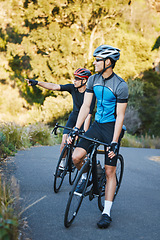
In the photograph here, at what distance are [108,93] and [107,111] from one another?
0.83 ft

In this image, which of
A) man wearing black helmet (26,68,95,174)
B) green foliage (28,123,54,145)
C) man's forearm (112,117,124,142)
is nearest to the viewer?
man's forearm (112,117,124,142)

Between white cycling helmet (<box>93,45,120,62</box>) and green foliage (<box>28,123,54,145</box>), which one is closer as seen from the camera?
white cycling helmet (<box>93,45,120,62</box>)

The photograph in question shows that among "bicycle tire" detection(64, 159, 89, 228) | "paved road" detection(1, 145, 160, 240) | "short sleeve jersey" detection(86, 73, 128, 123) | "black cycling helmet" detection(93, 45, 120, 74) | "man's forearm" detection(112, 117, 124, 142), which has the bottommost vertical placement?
"paved road" detection(1, 145, 160, 240)

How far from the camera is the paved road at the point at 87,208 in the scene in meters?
4.13

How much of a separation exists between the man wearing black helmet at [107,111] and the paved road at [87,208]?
29 centimetres

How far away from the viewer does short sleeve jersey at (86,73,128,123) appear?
4488mm

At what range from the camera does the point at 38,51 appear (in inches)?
1101

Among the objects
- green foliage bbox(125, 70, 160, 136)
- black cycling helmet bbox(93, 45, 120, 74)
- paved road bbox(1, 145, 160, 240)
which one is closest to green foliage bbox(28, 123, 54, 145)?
paved road bbox(1, 145, 160, 240)

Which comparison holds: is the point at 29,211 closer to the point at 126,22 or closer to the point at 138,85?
the point at 138,85

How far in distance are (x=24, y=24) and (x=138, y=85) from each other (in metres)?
11.3

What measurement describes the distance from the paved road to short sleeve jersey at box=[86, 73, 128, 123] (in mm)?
1410

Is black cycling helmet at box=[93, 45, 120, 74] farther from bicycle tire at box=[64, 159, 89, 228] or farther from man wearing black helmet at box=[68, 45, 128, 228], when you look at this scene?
bicycle tire at box=[64, 159, 89, 228]

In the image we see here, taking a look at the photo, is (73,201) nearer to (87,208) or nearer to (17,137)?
(87,208)

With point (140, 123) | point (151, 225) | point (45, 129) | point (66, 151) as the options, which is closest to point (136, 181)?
point (66, 151)
